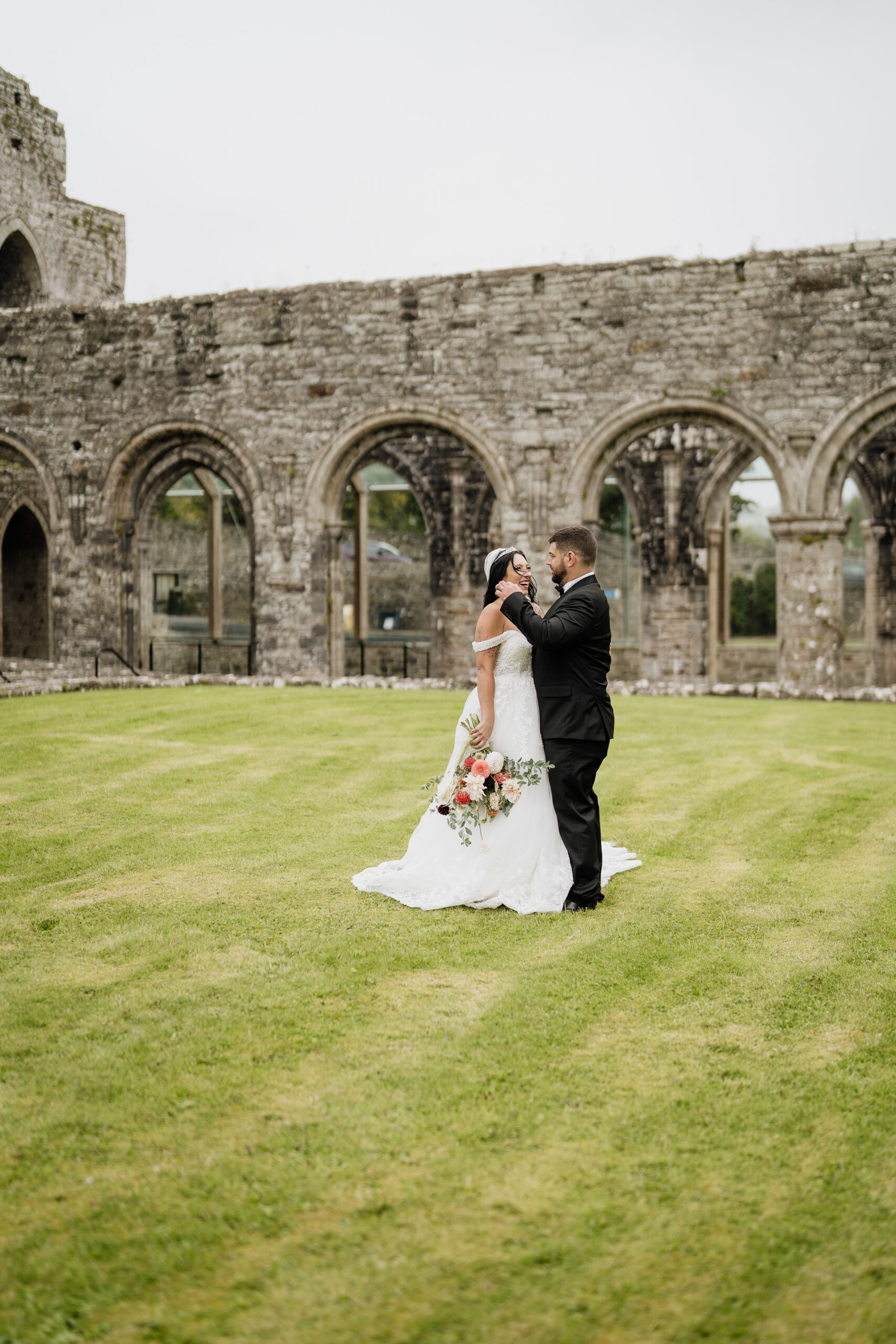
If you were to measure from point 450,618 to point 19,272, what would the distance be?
9334 mm

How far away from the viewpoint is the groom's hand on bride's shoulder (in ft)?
16.5

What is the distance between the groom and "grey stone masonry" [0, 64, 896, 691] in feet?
32.3

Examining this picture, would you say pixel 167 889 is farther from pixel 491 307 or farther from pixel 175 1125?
pixel 491 307

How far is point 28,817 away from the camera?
21.3 feet

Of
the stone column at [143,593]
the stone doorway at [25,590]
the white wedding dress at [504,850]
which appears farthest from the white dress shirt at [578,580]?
the stone doorway at [25,590]

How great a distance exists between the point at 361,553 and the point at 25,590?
22.0 feet

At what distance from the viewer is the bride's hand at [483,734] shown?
17.0 ft

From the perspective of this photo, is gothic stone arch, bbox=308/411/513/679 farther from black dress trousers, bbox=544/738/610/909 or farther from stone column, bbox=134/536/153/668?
black dress trousers, bbox=544/738/610/909

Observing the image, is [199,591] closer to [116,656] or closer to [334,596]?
[116,656]

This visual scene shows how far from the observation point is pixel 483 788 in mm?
5070

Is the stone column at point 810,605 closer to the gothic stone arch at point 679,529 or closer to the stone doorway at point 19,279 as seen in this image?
the gothic stone arch at point 679,529

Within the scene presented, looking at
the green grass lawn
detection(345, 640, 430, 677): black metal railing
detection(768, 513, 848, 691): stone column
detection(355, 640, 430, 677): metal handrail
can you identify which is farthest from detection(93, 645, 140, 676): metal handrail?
the green grass lawn

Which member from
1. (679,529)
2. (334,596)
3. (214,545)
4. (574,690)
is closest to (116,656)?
(334,596)

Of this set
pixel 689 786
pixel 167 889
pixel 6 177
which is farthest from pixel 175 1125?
pixel 6 177
